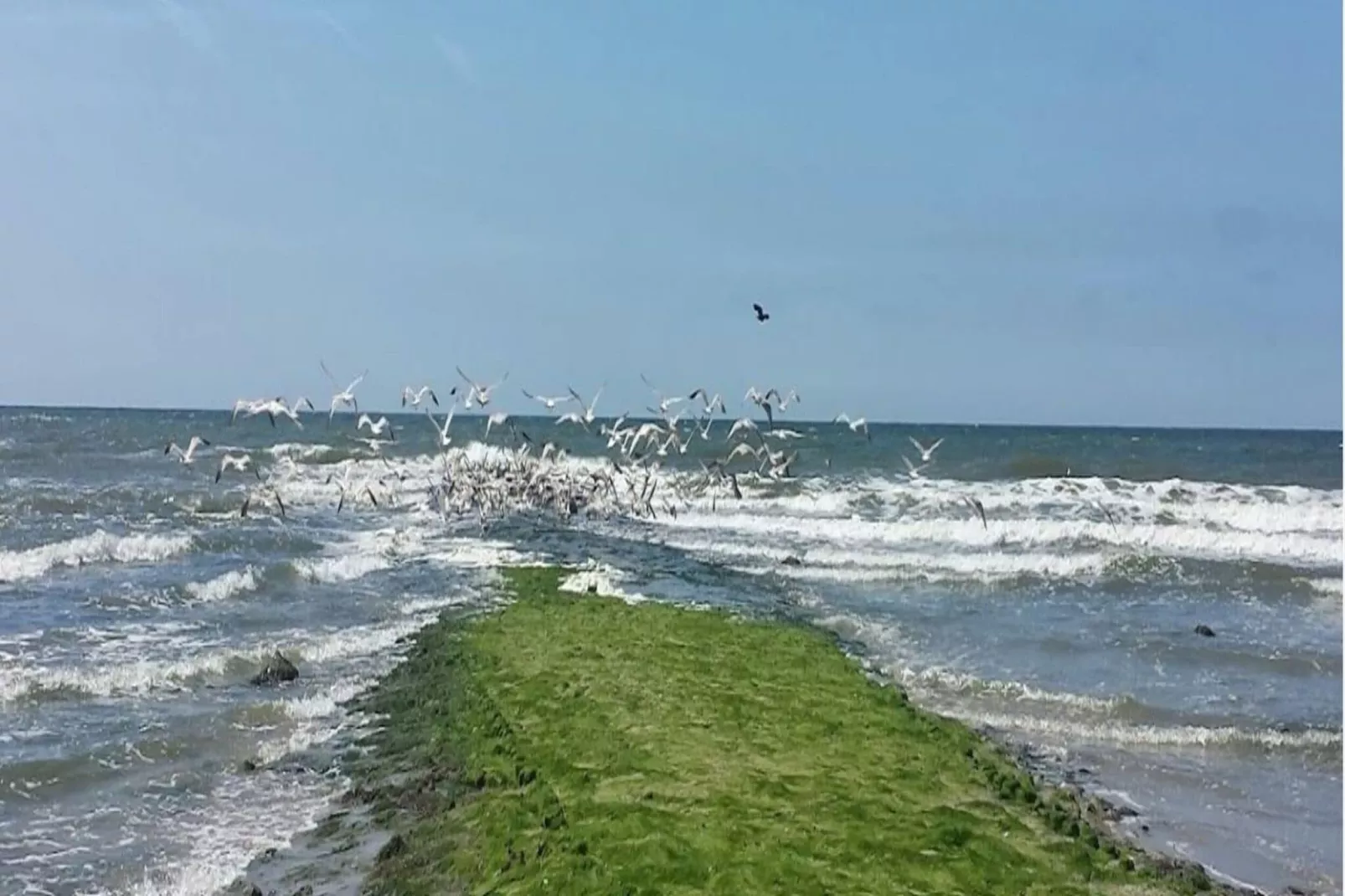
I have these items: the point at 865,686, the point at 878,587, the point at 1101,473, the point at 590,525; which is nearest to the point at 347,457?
the point at 590,525

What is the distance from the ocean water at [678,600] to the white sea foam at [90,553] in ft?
0.36

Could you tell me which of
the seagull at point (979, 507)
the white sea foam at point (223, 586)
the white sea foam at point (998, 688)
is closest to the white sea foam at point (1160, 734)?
the white sea foam at point (998, 688)

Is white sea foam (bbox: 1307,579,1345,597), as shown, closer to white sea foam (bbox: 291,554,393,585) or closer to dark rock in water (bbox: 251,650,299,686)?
white sea foam (bbox: 291,554,393,585)

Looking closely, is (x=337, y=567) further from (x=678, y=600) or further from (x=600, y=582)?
(x=678, y=600)

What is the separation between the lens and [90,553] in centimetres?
2619

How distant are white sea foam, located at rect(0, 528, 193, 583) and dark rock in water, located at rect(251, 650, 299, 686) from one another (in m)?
10.8

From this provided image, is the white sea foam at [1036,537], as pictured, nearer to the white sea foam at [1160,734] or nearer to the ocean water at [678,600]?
the ocean water at [678,600]

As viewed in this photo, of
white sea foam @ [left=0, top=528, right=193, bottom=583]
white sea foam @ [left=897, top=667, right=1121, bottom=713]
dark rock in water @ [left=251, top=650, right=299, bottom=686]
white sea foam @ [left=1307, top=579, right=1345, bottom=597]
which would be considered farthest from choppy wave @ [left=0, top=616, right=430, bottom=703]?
white sea foam @ [left=1307, top=579, right=1345, bottom=597]

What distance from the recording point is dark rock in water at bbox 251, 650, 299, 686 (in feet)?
48.8

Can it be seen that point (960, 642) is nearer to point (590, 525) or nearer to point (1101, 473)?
point (590, 525)

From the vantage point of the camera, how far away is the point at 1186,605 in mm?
23469

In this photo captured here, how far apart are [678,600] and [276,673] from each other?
329 inches

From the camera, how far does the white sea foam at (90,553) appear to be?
24.3 meters

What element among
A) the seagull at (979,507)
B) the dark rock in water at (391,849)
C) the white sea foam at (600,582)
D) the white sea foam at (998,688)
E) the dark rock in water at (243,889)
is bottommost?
the dark rock in water at (243,889)
